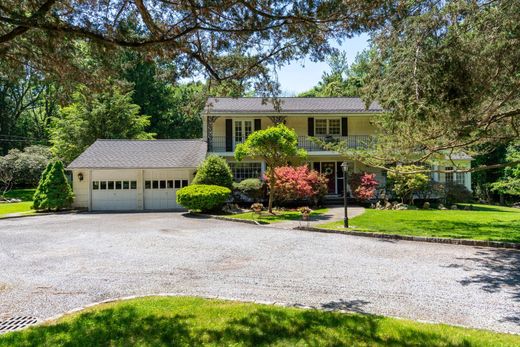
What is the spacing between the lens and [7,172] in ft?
97.3

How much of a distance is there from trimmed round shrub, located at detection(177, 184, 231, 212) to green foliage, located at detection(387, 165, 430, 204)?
8904 millimetres

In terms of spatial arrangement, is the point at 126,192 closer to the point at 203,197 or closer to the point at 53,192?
the point at 53,192

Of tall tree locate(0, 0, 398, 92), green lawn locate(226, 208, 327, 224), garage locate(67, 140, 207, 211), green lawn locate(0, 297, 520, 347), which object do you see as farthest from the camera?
garage locate(67, 140, 207, 211)

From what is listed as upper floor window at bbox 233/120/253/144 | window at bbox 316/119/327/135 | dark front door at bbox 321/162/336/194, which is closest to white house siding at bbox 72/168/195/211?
upper floor window at bbox 233/120/253/144

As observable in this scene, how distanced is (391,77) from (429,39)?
3.75ft

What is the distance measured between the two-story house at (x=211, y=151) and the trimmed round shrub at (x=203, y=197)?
3472 mm

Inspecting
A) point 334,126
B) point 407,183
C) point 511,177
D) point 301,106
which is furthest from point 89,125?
point 511,177

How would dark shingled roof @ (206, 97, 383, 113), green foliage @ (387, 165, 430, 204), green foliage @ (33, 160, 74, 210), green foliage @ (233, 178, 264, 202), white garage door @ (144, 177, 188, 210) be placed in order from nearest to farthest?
green foliage @ (387, 165, 430, 204), green foliage @ (33, 160, 74, 210), green foliage @ (233, 178, 264, 202), white garage door @ (144, 177, 188, 210), dark shingled roof @ (206, 97, 383, 113)

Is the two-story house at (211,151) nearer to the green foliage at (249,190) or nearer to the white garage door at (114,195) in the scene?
the white garage door at (114,195)

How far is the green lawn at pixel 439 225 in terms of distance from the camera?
38.1 ft

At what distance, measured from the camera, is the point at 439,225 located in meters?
13.7

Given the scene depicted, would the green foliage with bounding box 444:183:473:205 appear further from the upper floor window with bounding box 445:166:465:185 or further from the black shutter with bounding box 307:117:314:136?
the black shutter with bounding box 307:117:314:136

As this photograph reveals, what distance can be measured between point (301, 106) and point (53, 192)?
15585mm

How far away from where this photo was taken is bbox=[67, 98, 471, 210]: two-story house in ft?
69.5
